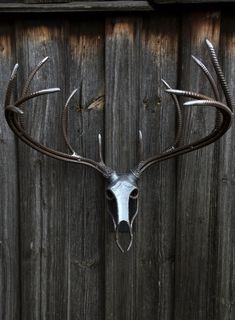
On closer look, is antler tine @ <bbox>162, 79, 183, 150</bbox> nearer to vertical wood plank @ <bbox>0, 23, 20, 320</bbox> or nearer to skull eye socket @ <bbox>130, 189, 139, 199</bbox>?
skull eye socket @ <bbox>130, 189, 139, 199</bbox>

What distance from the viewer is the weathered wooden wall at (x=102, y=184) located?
2111mm

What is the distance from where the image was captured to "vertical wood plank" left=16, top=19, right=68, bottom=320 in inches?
83.1

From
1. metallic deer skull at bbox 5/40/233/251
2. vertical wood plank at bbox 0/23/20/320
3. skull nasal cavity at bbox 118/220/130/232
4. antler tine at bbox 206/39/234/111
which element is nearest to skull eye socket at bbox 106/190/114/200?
metallic deer skull at bbox 5/40/233/251

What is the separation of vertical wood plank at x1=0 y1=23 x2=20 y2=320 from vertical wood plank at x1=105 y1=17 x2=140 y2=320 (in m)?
0.36

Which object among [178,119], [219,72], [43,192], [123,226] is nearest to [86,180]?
[43,192]

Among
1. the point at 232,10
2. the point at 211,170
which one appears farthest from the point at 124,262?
the point at 232,10

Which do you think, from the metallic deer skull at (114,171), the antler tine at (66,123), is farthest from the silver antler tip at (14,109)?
the antler tine at (66,123)

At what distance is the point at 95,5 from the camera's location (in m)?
2.01

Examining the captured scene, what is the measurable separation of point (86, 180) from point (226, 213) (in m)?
0.55

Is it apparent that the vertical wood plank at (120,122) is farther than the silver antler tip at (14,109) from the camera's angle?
Yes

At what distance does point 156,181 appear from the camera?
2.20 meters

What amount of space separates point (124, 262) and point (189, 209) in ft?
1.06

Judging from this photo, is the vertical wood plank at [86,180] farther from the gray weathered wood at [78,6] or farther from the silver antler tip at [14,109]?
the silver antler tip at [14,109]

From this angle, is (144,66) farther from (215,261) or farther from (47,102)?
(215,261)
